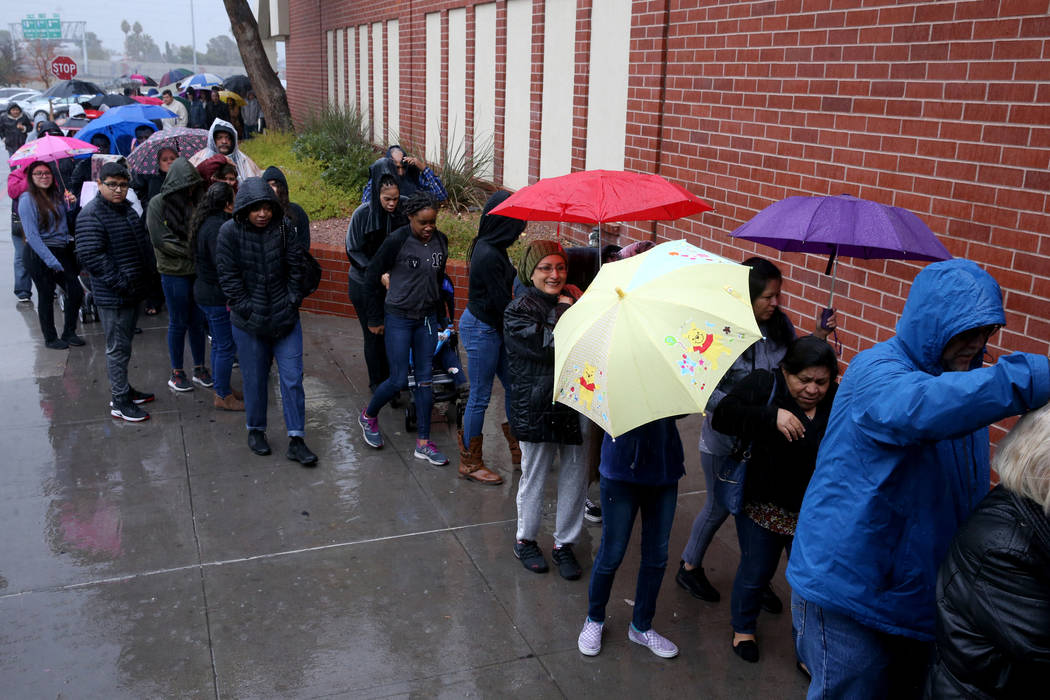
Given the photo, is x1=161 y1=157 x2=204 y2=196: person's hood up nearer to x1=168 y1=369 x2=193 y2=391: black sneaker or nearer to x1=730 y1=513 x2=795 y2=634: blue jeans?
x1=168 y1=369 x2=193 y2=391: black sneaker

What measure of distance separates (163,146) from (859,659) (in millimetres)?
8080

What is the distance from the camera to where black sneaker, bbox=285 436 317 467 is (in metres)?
6.25

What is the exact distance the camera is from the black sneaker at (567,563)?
4.81 m

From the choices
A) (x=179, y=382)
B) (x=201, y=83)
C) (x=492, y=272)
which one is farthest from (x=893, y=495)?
(x=201, y=83)

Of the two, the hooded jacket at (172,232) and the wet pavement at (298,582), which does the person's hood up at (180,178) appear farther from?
the wet pavement at (298,582)

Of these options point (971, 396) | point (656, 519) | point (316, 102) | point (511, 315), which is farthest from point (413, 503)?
point (316, 102)

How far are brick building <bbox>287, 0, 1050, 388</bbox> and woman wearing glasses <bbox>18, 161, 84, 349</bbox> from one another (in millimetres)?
5303

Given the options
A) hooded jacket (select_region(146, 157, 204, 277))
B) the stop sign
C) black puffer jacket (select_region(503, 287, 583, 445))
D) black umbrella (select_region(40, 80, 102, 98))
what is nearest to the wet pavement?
black puffer jacket (select_region(503, 287, 583, 445))

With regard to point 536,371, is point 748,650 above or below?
below

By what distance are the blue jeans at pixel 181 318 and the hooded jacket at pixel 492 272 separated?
293 cm

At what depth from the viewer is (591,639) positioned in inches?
163

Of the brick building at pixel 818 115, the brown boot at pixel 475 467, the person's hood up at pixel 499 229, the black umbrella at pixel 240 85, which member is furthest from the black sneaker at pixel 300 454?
the black umbrella at pixel 240 85

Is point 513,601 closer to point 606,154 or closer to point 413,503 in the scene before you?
point 413,503

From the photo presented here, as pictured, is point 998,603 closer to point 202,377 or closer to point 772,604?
point 772,604
